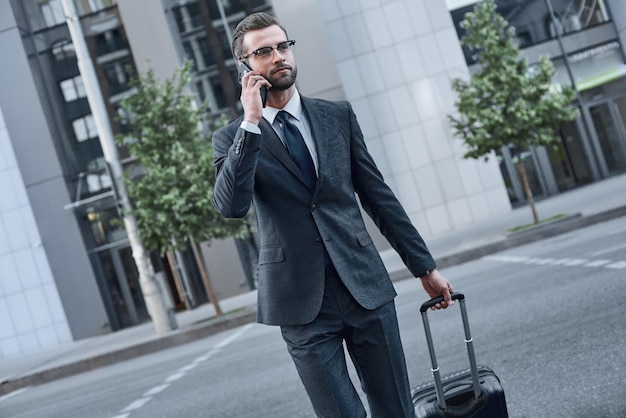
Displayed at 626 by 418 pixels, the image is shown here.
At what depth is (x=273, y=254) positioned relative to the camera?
2791 mm

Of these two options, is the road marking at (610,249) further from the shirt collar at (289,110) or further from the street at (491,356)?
the shirt collar at (289,110)

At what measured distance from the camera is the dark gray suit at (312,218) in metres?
2.69

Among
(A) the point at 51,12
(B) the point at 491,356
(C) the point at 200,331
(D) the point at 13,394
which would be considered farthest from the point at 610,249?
(A) the point at 51,12

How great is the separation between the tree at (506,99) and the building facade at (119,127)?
7.34 m

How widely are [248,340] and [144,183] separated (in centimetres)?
546

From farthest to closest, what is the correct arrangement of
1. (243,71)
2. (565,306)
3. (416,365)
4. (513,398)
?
(565,306) < (416,365) < (513,398) < (243,71)

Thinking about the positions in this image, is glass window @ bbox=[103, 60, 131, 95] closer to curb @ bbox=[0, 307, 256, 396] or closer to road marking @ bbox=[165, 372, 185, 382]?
curb @ bbox=[0, 307, 256, 396]

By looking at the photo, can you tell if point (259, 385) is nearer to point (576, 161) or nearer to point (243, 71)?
point (243, 71)

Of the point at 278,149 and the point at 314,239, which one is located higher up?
the point at 278,149

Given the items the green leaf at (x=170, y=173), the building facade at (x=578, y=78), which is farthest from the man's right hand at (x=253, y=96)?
the building facade at (x=578, y=78)

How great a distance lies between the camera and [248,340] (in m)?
12.2

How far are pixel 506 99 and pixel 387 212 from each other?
47.2ft

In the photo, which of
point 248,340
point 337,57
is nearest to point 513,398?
point 248,340

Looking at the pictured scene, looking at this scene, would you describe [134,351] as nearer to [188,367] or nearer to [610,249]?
[188,367]
